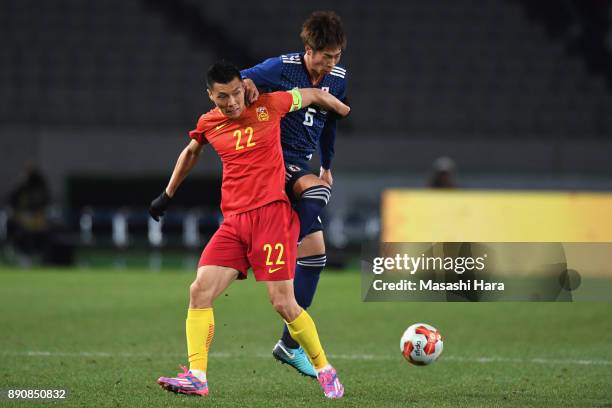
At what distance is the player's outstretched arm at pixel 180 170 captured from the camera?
5723 mm

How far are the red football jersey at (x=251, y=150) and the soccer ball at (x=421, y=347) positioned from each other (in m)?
1.15

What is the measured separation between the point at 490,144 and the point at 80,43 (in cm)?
820

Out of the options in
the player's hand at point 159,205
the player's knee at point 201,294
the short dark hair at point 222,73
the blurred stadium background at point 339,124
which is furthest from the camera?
the blurred stadium background at point 339,124

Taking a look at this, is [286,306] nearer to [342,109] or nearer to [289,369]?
[342,109]

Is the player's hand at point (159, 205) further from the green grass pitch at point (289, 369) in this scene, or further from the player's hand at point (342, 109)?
the player's hand at point (342, 109)

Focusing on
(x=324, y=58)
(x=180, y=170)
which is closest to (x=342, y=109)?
(x=324, y=58)

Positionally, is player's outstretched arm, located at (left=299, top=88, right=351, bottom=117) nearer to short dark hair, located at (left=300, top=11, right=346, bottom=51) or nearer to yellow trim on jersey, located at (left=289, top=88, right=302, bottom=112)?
yellow trim on jersey, located at (left=289, top=88, right=302, bottom=112)

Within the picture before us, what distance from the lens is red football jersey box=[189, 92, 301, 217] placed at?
5535 millimetres

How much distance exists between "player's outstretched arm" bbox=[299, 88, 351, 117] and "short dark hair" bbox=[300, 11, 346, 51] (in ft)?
0.79

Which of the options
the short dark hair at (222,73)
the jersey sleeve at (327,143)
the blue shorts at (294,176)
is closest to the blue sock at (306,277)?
the blue shorts at (294,176)

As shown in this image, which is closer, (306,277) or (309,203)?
(309,203)

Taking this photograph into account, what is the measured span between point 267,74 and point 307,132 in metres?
0.42

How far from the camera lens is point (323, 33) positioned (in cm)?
579

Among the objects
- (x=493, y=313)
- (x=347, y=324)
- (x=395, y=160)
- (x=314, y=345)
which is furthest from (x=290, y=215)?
(x=395, y=160)
